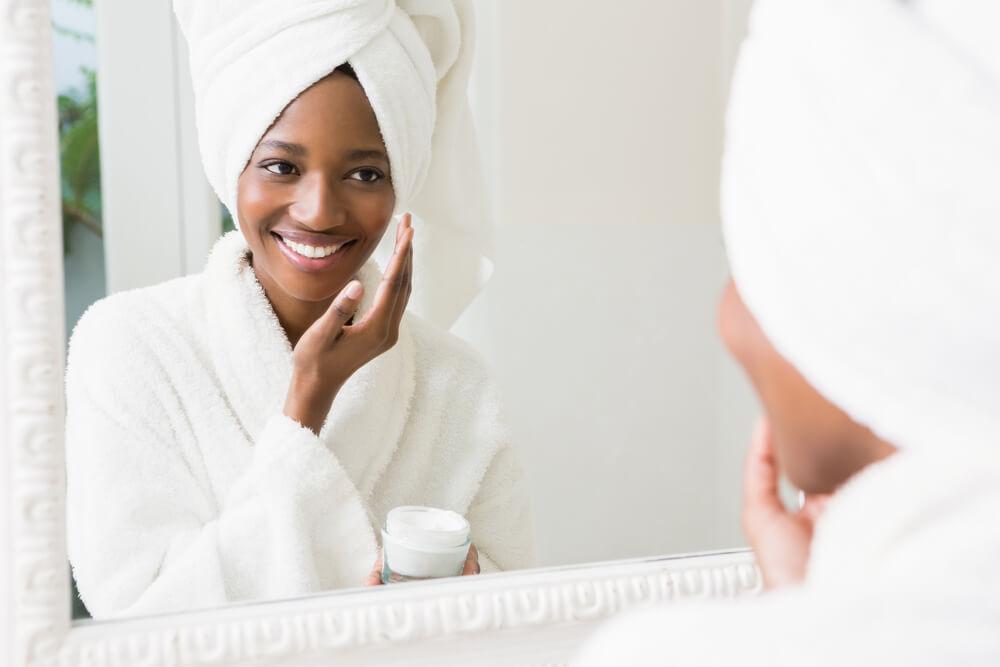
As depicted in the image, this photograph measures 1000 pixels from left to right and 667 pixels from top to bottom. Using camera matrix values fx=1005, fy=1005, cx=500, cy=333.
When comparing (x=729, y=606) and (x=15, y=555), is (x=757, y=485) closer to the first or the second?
(x=729, y=606)

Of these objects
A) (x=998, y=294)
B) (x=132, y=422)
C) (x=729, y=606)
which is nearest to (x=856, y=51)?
(x=998, y=294)

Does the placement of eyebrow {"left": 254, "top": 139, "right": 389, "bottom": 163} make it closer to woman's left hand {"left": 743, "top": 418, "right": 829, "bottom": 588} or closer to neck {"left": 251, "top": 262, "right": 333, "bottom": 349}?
neck {"left": 251, "top": 262, "right": 333, "bottom": 349}

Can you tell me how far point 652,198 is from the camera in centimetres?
74

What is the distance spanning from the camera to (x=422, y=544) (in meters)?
0.68

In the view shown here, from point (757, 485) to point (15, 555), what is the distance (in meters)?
0.44

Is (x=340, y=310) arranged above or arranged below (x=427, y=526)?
above

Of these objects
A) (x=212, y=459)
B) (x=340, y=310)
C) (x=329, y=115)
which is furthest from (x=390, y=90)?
(x=212, y=459)

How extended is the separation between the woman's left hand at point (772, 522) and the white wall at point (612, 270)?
23 centimetres

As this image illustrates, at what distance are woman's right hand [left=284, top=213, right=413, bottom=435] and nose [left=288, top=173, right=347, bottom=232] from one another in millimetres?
46

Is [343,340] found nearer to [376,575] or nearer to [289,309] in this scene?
[289,309]

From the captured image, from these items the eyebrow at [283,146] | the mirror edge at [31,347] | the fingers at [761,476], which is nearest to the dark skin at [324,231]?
the eyebrow at [283,146]

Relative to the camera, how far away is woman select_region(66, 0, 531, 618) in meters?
0.63

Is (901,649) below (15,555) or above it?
above

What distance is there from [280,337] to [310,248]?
0.20 ft
